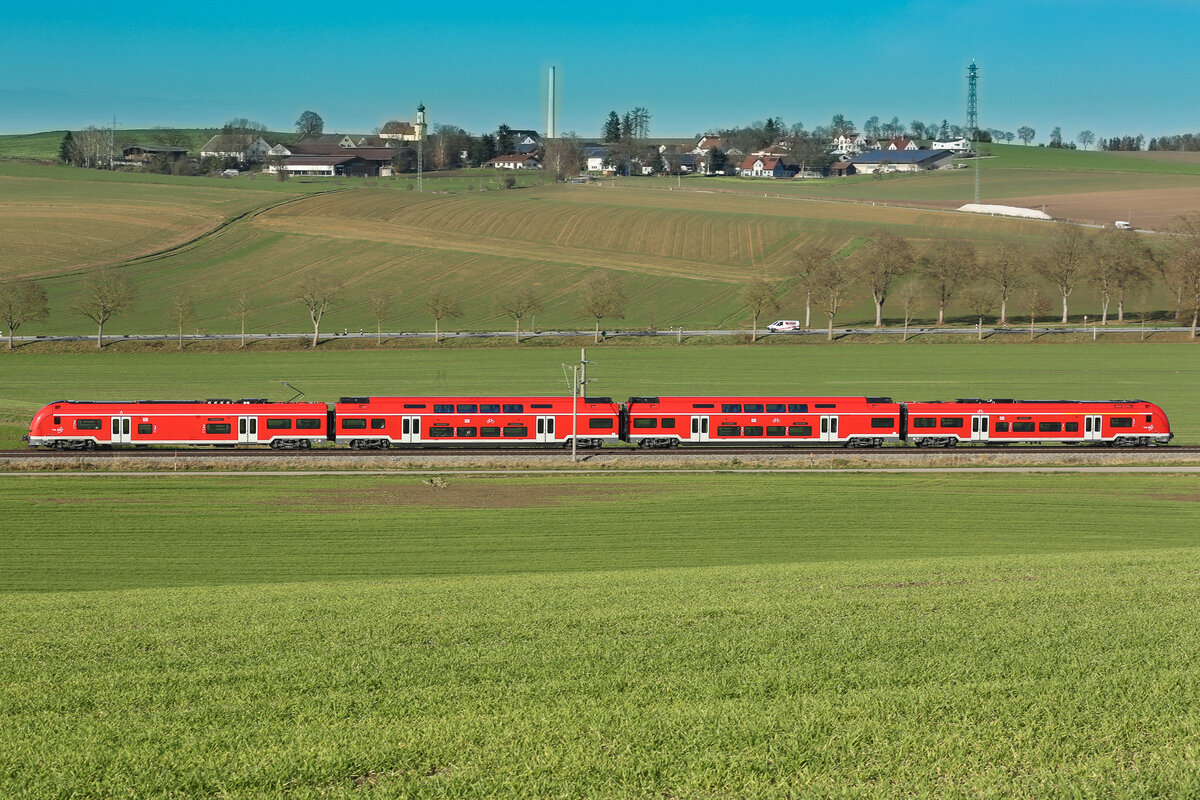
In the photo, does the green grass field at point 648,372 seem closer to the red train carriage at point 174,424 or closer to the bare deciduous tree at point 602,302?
the bare deciduous tree at point 602,302

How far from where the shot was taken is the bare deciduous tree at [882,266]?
120 m

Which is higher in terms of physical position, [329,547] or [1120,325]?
[1120,325]

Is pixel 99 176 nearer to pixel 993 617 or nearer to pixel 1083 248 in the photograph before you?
pixel 1083 248

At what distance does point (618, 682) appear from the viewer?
15641 mm

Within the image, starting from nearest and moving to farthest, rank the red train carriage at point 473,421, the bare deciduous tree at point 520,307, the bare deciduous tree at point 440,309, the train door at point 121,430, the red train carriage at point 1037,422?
the train door at point 121,430 < the red train carriage at point 473,421 < the red train carriage at point 1037,422 < the bare deciduous tree at point 520,307 < the bare deciduous tree at point 440,309

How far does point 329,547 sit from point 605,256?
113365 mm

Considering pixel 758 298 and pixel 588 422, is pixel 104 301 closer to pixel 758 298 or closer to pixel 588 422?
pixel 758 298

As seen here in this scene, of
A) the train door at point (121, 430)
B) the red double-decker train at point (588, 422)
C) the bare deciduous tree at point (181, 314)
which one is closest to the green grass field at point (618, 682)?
the red double-decker train at point (588, 422)

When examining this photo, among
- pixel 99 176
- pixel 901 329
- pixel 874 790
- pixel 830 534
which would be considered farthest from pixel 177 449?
pixel 99 176

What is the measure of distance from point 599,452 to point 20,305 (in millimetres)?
75531

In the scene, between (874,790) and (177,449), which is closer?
(874,790)

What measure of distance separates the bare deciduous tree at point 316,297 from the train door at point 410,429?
165 feet

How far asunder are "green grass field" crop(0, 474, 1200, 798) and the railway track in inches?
906

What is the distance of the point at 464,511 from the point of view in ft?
144
